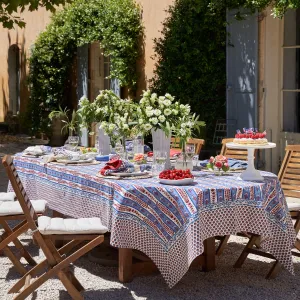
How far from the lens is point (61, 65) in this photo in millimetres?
13805

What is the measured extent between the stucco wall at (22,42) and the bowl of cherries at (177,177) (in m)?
10.6

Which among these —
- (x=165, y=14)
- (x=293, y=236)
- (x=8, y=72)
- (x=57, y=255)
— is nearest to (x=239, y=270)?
(x=293, y=236)

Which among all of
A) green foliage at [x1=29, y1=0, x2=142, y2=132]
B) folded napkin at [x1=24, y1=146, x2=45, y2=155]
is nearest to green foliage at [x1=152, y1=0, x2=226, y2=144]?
green foliage at [x1=29, y1=0, x2=142, y2=132]

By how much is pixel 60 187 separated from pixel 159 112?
39.1 inches

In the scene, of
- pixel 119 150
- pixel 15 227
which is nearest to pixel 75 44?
pixel 119 150

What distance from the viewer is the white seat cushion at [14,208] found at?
5292 millimetres

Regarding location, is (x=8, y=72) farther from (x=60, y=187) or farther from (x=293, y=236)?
(x=293, y=236)

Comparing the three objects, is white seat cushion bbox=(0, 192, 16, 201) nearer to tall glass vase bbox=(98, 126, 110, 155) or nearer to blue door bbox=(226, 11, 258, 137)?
tall glass vase bbox=(98, 126, 110, 155)

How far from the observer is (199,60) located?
9969 millimetres

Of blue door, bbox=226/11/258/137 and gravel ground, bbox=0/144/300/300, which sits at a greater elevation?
blue door, bbox=226/11/258/137

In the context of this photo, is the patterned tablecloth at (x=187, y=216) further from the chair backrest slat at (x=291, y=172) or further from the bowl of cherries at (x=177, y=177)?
the chair backrest slat at (x=291, y=172)

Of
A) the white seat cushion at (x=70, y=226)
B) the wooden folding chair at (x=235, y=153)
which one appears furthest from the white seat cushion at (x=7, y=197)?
the wooden folding chair at (x=235, y=153)

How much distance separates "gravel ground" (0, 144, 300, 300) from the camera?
15.8ft

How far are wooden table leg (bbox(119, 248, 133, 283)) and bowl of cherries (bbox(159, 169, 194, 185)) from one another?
0.54 meters
